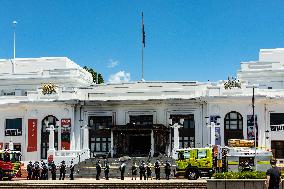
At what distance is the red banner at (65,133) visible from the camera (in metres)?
60.4

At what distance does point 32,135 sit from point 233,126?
20405mm

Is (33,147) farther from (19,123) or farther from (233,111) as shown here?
(233,111)

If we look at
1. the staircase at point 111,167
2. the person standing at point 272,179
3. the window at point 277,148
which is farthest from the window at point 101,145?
the person standing at point 272,179

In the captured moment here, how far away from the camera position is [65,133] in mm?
60812

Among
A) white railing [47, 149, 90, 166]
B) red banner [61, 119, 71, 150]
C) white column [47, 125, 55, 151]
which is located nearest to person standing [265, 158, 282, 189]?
white railing [47, 149, 90, 166]

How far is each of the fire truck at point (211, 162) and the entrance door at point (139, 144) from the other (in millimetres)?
17376

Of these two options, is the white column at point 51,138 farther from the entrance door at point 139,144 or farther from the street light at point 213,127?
the street light at point 213,127

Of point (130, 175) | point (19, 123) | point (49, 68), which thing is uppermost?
point (49, 68)

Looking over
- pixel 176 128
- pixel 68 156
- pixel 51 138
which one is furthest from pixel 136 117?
pixel 51 138

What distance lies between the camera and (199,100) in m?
59.6

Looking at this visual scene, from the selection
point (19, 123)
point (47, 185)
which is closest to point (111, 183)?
point (47, 185)

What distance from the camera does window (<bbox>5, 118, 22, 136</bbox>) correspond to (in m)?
62.2

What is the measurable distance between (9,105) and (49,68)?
13179mm

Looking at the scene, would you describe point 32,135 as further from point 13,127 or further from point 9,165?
point 9,165
